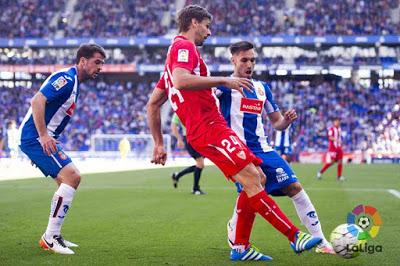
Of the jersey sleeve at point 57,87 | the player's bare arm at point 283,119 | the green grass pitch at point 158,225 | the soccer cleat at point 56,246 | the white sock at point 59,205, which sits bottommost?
the green grass pitch at point 158,225

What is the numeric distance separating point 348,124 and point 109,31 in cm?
2003

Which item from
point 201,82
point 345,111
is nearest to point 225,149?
point 201,82

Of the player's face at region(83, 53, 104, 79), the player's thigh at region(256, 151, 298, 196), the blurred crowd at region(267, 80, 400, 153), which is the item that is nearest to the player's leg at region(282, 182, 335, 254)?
the player's thigh at region(256, 151, 298, 196)

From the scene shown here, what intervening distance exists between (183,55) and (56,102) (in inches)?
85.0

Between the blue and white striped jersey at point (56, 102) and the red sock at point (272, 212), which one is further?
the blue and white striped jersey at point (56, 102)

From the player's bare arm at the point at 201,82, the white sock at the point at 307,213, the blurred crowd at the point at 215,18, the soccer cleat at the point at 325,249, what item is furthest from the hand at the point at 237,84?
the blurred crowd at the point at 215,18

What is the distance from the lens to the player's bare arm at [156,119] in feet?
19.8

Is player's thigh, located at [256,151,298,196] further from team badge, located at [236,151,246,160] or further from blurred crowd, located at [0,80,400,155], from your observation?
blurred crowd, located at [0,80,400,155]

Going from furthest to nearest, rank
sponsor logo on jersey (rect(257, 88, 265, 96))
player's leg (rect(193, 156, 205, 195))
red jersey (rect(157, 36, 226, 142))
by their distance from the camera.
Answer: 1. player's leg (rect(193, 156, 205, 195))
2. sponsor logo on jersey (rect(257, 88, 265, 96))
3. red jersey (rect(157, 36, 226, 142))

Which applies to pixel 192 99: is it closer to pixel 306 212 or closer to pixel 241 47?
pixel 241 47

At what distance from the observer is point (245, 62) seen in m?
6.45

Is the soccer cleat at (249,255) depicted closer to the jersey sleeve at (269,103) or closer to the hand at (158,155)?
the hand at (158,155)

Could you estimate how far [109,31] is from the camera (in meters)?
49.9

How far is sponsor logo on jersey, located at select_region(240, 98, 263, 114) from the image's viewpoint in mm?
6492
